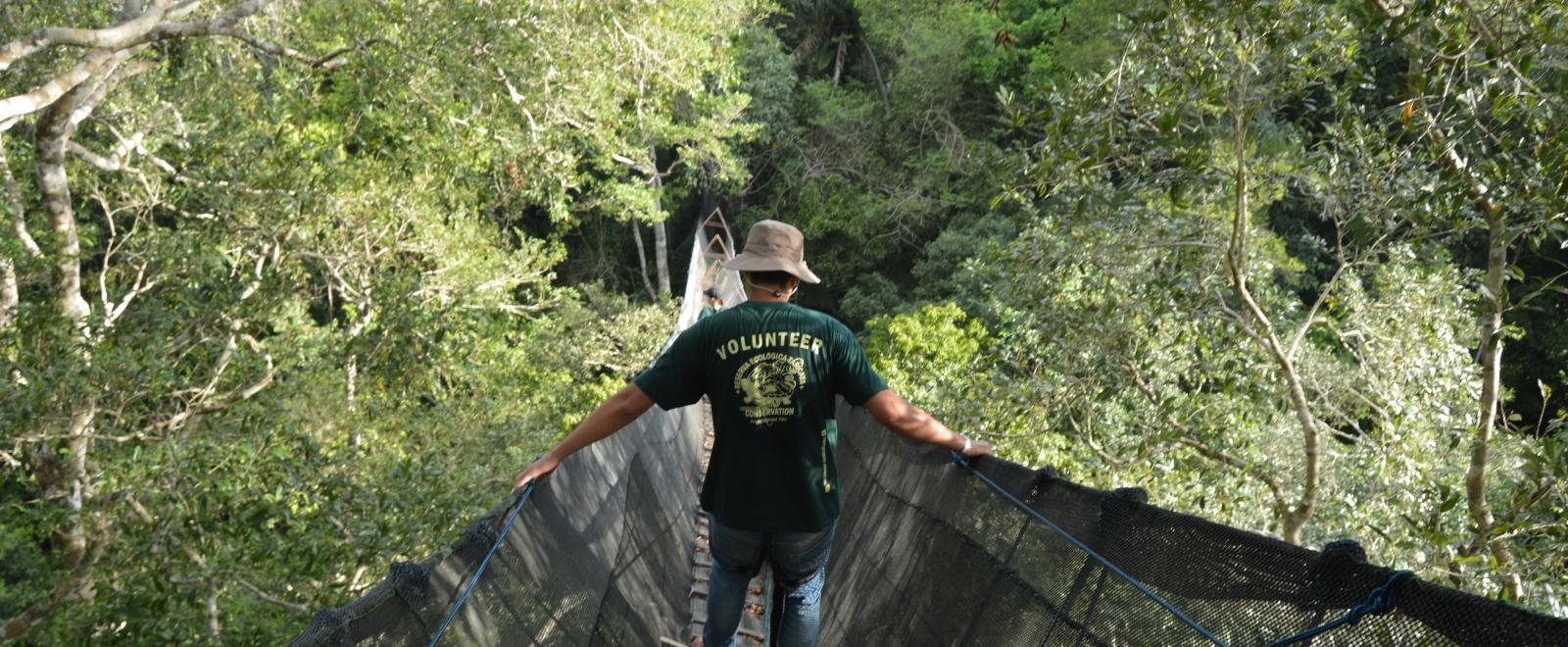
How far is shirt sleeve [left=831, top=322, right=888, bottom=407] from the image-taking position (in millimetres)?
2150

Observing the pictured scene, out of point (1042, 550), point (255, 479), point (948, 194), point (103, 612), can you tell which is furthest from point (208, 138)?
point (948, 194)

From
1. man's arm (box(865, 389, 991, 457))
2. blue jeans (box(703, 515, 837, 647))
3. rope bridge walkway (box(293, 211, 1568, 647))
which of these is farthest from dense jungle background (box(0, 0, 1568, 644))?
blue jeans (box(703, 515, 837, 647))

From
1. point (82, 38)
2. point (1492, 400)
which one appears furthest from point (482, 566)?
point (82, 38)

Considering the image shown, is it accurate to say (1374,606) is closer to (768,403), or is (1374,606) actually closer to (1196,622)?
(1196,622)

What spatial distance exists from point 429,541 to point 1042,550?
320 cm

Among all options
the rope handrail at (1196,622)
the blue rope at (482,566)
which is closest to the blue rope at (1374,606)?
the rope handrail at (1196,622)

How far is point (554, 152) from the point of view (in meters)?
9.82

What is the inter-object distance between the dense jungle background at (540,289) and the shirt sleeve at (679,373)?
6.10ft

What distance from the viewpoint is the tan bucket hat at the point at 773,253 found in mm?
2150

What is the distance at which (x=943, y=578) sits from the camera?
252cm

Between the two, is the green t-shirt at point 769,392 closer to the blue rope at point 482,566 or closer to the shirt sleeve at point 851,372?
the shirt sleeve at point 851,372

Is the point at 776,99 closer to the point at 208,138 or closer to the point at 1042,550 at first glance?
the point at 208,138

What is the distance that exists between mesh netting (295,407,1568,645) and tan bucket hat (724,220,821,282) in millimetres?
604

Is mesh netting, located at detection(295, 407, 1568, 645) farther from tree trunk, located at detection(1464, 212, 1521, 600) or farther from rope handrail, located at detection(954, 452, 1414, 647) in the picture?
tree trunk, located at detection(1464, 212, 1521, 600)
